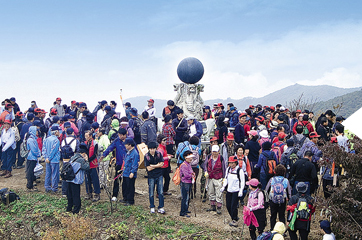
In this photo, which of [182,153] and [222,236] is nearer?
[222,236]

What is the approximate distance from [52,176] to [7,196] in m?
1.40

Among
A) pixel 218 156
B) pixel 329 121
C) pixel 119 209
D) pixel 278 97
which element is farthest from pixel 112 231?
pixel 278 97

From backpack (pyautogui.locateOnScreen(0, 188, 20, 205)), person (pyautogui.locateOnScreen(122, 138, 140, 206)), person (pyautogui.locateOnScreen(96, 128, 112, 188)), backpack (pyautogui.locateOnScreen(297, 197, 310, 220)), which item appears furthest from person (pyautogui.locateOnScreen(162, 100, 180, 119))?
backpack (pyautogui.locateOnScreen(297, 197, 310, 220))

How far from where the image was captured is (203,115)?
15.9m

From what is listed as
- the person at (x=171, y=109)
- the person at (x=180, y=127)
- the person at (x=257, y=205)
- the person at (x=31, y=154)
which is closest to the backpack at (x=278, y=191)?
the person at (x=257, y=205)

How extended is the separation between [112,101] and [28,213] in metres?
6.34

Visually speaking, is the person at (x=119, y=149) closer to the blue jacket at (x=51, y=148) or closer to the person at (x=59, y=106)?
the blue jacket at (x=51, y=148)

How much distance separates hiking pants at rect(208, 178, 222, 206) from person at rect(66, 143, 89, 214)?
3.36m

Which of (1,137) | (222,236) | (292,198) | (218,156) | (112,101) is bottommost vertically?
(222,236)

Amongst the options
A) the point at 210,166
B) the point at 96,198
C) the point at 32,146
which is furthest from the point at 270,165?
the point at 32,146

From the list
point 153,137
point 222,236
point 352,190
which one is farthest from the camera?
point 153,137

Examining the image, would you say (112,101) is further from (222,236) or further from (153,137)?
(222,236)

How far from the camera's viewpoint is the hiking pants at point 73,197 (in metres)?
8.20

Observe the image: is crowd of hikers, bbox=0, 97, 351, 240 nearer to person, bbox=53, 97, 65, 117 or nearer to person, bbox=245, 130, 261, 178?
person, bbox=245, 130, 261, 178
